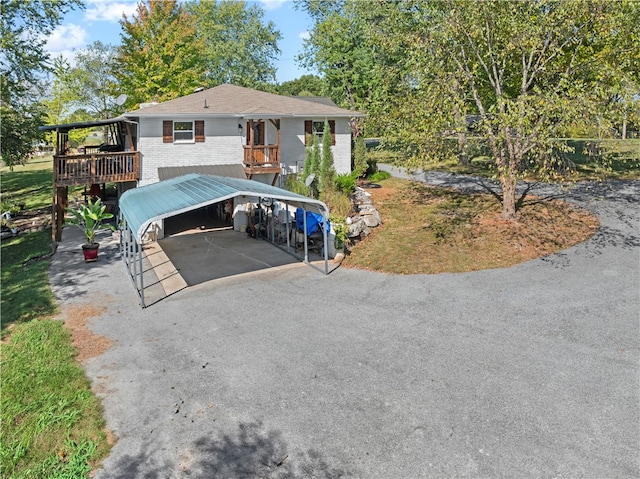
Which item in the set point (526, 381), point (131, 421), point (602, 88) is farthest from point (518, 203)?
point (131, 421)

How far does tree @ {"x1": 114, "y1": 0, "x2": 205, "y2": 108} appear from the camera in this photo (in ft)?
121

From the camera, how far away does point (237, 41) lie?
6344cm

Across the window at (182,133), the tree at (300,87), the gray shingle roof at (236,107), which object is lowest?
the window at (182,133)

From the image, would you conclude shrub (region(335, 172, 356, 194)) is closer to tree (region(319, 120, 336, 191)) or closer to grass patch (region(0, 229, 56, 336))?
tree (region(319, 120, 336, 191))

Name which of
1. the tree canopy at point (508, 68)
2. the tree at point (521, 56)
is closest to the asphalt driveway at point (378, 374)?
the tree at point (521, 56)

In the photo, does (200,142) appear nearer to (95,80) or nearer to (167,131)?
(167,131)

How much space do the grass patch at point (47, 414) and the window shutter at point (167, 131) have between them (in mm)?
11847

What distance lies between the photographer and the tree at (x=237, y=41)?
60031 millimetres

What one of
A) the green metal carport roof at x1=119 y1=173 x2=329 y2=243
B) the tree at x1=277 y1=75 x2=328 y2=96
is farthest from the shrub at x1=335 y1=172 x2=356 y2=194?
the tree at x1=277 y1=75 x2=328 y2=96

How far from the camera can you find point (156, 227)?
19469 mm

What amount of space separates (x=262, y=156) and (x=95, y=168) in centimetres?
700

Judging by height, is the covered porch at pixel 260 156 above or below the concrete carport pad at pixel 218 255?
above

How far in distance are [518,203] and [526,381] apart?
13.6 metres

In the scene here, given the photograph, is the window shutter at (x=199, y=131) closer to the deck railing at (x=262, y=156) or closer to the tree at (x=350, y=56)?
the deck railing at (x=262, y=156)
